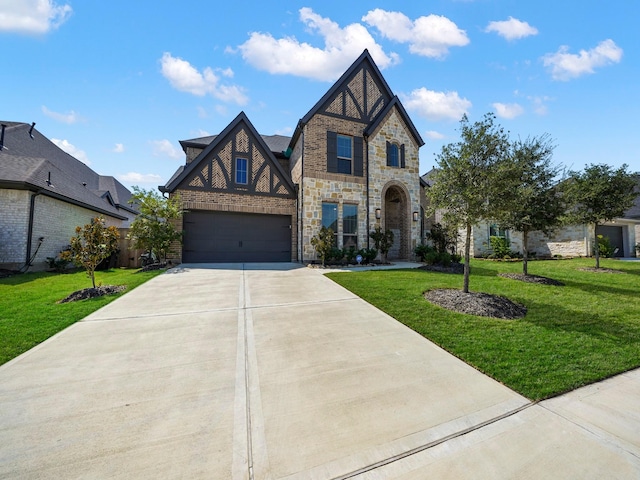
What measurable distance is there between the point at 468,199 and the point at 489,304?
2315mm

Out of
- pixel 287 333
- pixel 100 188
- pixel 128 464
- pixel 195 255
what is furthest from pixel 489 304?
pixel 100 188

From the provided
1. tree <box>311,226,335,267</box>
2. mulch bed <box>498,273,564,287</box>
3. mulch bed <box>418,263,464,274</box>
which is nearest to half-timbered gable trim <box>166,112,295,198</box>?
tree <box>311,226,335,267</box>

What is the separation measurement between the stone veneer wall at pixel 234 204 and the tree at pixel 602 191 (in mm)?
12298

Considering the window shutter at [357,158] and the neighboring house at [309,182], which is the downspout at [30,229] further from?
the window shutter at [357,158]

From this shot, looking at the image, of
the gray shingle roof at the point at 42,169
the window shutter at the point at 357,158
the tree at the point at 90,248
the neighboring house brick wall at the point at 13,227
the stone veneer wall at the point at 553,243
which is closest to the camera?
the tree at the point at 90,248

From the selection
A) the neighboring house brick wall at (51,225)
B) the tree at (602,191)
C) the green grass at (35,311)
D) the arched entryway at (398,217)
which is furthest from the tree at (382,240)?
the neighboring house brick wall at (51,225)

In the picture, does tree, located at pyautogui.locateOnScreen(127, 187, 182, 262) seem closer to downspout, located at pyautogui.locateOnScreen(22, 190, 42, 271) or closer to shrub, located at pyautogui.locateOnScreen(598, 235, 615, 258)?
downspout, located at pyautogui.locateOnScreen(22, 190, 42, 271)

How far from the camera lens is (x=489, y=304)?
5406 millimetres

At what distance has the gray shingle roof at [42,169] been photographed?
1072 cm

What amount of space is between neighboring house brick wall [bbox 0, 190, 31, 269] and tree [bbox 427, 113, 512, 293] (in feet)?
51.3

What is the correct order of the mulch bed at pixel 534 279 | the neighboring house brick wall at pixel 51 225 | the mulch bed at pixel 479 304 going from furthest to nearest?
the neighboring house brick wall at pixel 51 225 < the mulch bed at pixel 534 279 < the mulch bed at pixel 479 304

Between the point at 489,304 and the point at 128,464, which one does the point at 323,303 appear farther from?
the point at 128,464

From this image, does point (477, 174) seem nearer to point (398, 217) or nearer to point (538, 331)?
point (538, 331)

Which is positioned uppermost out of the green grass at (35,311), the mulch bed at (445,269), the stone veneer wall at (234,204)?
the stone veneer wall at (234,204)
